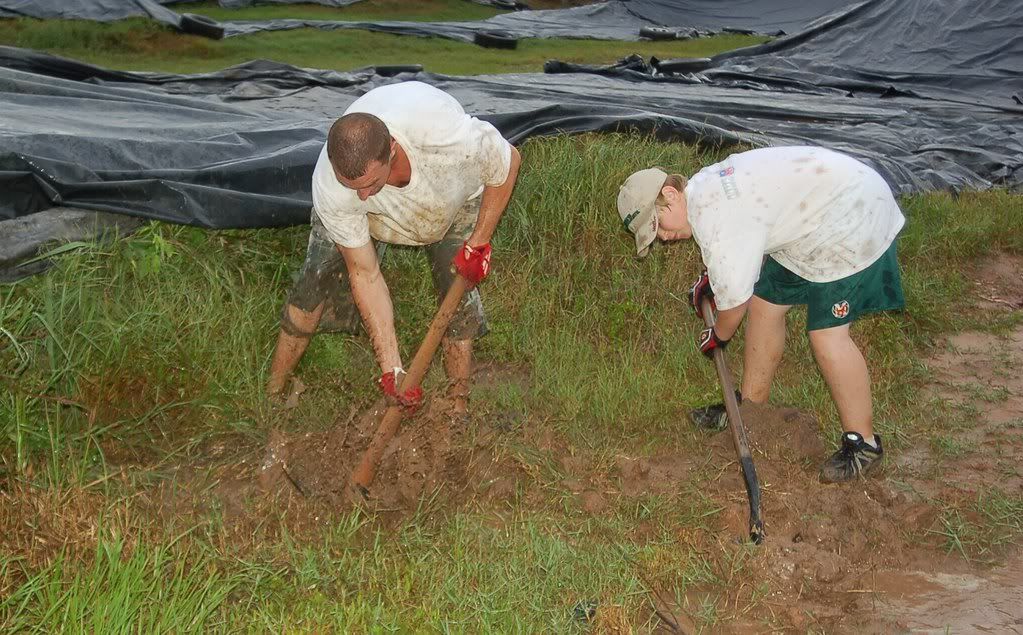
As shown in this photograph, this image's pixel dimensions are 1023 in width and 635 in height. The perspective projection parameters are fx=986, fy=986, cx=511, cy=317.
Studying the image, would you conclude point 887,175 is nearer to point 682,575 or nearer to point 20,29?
point 682,575

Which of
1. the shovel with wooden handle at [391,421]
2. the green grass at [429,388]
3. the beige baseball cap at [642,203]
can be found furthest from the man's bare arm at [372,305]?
the beige baseball cap at [642,203]

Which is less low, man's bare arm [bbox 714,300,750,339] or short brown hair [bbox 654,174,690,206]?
short brown hair [bbox 654,174,690,206]

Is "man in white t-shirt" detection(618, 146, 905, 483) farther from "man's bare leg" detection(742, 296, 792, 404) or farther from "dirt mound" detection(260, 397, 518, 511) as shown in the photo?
"dirt mound" detection(260, 397, 518, 511)

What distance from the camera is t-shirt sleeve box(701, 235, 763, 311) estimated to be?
129 inches

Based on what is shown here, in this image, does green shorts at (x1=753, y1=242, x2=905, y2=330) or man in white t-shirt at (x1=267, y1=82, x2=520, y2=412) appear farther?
green shorts at (x1=753, y1=242, x2=905, y2=330)

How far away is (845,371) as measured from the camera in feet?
12.4

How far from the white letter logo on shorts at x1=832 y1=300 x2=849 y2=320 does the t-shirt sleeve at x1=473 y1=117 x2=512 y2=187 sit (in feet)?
4.40

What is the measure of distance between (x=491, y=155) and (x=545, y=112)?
79.8 inches

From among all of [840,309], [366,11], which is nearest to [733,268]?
[840,309]

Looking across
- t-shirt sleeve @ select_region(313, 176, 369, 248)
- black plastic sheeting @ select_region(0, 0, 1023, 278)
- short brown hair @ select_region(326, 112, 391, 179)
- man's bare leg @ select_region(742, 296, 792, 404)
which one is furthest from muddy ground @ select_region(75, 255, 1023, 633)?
black plastic sheeting @ select_region(0, 0, 1023, 278)

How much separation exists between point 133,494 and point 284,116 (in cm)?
305

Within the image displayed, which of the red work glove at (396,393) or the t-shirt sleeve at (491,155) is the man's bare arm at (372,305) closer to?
the red work glove at (396,393)

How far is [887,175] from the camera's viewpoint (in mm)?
6832

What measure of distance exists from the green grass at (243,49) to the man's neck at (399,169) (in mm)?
6910
